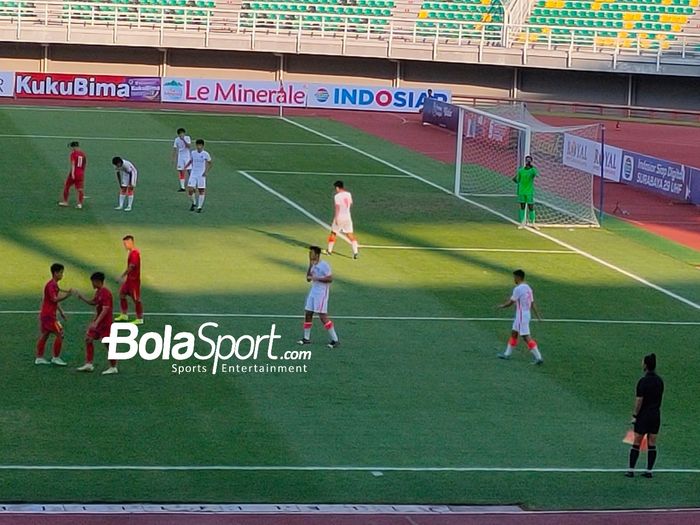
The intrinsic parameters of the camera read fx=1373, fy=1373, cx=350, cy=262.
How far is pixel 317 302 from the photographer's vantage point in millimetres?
20750

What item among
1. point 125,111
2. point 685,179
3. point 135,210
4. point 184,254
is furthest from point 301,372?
point 125,111

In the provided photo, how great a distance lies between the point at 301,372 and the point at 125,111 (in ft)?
119

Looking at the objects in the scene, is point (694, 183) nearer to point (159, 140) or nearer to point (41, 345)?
point (159, 140)

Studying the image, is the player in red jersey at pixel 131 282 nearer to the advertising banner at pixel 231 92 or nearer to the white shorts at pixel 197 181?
the white shorts at pixel 197 181

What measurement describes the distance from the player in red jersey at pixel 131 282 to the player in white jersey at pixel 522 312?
570 centimetres

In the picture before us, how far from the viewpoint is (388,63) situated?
63.9 metres

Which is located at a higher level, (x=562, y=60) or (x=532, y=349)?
(x=562, y=60)

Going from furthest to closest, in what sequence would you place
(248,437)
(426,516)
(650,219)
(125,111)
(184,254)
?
(125,111)
(650,219)
(184,254)
(248,437)
(426,516)

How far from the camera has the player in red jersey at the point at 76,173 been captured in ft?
102

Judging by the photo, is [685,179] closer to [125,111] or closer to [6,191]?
[6,191]

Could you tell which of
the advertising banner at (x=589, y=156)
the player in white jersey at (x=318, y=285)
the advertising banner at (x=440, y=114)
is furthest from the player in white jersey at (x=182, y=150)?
the advertising banner at (x=440, y=114)

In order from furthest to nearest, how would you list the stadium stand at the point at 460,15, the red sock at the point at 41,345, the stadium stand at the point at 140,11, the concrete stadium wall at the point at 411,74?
1. the stadium stand at the point at 460,15
2. the concrete stadium wall at the point at 411,74
3. the stadium stand at the point at 140,11
4. the red sock at the point at 41,345

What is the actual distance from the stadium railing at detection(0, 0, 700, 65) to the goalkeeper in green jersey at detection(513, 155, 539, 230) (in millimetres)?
29079

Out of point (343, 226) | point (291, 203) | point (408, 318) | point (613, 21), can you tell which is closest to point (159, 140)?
point (291, 203)
